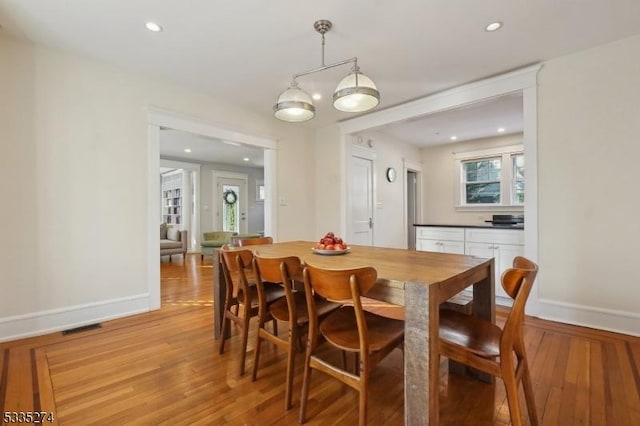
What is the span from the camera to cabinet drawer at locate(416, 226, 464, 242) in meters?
3.73

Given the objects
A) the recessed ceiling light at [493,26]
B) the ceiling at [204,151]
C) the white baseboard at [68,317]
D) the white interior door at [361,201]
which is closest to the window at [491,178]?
the white interior door at [361,201]

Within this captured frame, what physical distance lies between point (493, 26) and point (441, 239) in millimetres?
2382

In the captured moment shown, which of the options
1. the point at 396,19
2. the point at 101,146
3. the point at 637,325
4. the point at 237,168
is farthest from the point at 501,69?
the point at 237,168

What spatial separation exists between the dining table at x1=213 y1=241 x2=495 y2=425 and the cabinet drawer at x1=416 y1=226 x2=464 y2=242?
197cm

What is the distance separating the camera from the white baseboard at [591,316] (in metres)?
2.53

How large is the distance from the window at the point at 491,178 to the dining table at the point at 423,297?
4787mm

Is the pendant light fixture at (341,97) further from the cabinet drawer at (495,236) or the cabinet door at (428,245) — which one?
the cabinet door at (428,245)

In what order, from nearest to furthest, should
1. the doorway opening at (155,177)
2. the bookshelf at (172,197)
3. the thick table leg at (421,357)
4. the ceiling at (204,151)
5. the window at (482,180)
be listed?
the thick table leg at (421,357) < the doorway opening at (155,177) < the ceiling at (204,151) < the window at (482,180) < the bookshelf at (172,197)

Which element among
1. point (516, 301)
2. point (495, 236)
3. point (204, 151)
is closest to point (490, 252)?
point (495, 236)

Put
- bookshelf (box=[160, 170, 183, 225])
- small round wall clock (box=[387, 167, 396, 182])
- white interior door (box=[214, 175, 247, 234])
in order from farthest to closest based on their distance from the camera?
white interior door (box=[214, 175, 247, 234]), bookshelf (box=[160, 170, 183, 225]), small round wall clock (box=[387, 167, 396, 182])

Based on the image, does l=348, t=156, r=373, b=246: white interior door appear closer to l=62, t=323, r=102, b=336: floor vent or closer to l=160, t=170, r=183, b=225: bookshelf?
l=62, t=323, r=102, b=336: floor vent

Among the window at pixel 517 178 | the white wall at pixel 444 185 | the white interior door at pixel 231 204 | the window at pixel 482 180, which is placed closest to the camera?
the window at pixel 517 178

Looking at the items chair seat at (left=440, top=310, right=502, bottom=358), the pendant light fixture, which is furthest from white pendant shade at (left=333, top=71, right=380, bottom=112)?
chair seat at (left=440, top=310, right=502, bottom=358)

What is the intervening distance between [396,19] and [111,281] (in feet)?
11.5
